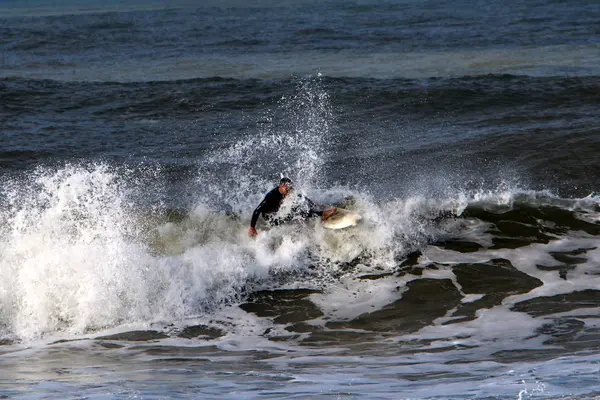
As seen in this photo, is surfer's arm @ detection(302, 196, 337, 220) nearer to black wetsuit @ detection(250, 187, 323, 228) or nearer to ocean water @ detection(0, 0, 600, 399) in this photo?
black wetsuit @ detection(250, 187, 323, 228)

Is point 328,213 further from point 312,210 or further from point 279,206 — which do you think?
point 279,206

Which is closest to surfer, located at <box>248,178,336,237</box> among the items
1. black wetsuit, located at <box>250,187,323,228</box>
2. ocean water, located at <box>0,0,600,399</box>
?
black wetsuit, located at <box>250,187,323,228</box>

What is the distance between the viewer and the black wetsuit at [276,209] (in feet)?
36.1

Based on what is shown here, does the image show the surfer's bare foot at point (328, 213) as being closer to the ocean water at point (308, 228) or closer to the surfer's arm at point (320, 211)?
the surfer's arm at point (320, 211)

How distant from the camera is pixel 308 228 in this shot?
1132 centimetres

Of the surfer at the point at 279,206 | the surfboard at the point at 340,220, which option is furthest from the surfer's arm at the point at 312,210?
the surfboard at the point at 340,220

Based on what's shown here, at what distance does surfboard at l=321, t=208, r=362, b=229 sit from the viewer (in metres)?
11.2

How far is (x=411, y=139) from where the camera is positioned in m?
17.9

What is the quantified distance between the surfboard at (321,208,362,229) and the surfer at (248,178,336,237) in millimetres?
61

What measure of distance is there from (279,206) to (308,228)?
55cm

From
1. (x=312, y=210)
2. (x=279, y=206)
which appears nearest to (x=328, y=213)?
(x=312, y=210)

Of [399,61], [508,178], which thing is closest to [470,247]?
[508,178]

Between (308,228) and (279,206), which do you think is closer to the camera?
(279,206)

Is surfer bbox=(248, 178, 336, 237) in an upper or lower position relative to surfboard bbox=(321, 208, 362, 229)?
upper
